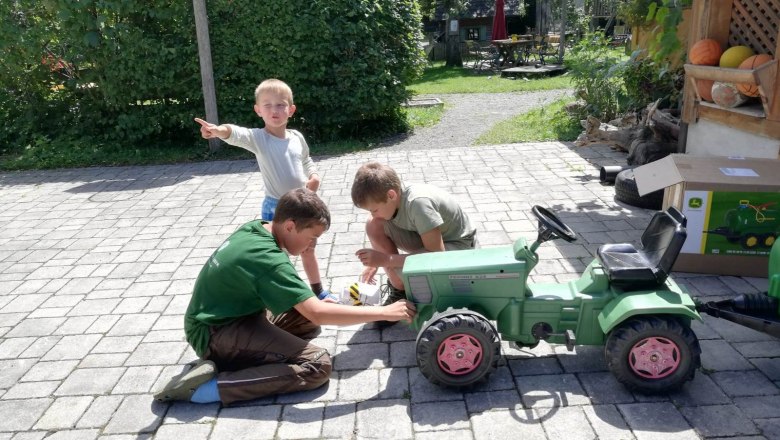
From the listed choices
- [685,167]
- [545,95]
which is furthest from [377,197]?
[545,95]

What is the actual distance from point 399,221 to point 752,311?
197 cm

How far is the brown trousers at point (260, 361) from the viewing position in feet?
10.8

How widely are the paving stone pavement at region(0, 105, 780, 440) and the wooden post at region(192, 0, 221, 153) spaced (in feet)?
10.8

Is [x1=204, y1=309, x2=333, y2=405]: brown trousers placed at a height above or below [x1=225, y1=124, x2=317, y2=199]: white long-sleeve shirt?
below

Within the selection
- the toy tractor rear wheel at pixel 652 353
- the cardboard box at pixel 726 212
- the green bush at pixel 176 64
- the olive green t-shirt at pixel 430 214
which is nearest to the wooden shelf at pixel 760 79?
the cardboard box at pixel 726 212

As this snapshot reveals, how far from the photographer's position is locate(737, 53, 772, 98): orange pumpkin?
570 centimetres

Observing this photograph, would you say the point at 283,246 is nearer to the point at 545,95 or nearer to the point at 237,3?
the point at 237,3

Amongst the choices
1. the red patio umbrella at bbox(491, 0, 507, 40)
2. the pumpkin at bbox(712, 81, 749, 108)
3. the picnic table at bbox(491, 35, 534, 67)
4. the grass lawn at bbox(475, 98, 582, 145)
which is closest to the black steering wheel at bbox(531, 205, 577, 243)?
the pumpkin at bbox(712, 81, 749, 108)

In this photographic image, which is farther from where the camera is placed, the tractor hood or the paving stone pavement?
the tractor hood

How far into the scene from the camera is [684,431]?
290cm

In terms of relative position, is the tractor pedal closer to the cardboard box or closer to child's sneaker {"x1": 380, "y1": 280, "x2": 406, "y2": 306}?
child's sneaker {"x1": 380, "y1": 280, "x2": 406, "y2": 306}

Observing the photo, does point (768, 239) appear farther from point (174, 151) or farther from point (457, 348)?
point (174, 151)

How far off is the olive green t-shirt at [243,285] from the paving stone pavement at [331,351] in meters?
0.47

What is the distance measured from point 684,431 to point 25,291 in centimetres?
471
